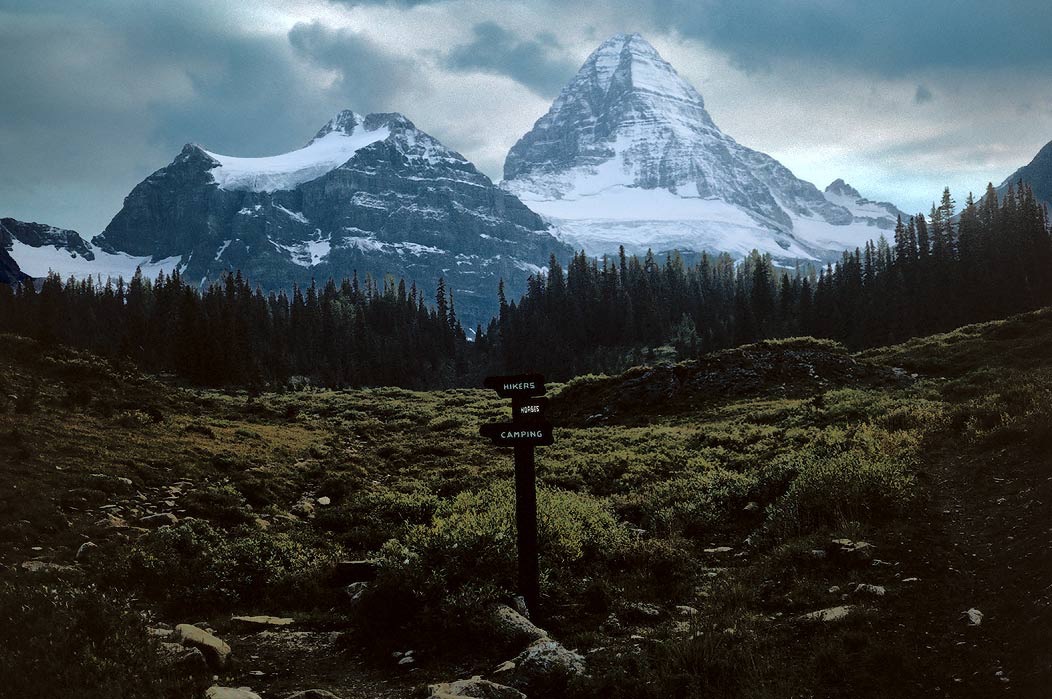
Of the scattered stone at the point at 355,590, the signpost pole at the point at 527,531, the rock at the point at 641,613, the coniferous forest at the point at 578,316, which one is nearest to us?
the rock at the point at 641,613

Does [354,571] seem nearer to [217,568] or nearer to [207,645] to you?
[217,568]

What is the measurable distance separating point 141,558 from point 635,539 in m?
9.38

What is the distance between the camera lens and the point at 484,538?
1177 cm

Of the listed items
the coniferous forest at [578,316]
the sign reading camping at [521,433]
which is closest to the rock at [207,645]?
the sign reading camping at [521,433]

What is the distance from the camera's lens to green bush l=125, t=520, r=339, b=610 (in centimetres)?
1173

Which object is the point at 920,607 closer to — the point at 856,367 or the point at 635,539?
the point at 635,539

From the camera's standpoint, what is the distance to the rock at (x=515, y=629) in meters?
9.43

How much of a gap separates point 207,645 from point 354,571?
391cm

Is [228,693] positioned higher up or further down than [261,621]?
higher up

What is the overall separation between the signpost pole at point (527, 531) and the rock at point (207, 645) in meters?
4.31

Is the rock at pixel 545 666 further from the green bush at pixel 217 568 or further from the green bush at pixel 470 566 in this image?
the green bush at pixel 217 568

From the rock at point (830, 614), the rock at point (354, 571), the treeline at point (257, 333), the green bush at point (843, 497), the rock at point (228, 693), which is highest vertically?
the treeline at point (257, 333)

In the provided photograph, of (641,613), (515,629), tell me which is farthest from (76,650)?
(641,613)

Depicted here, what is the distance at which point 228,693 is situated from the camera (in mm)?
7867
